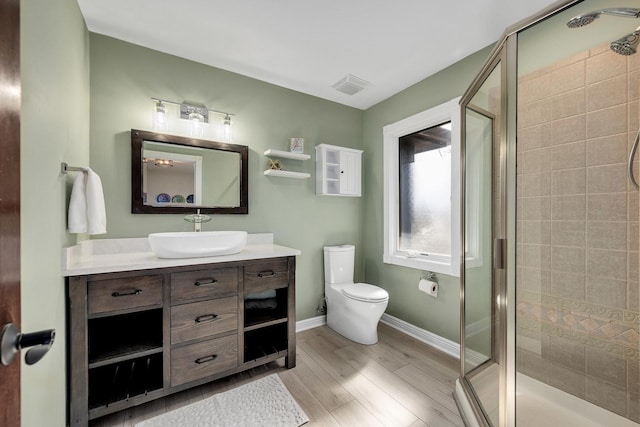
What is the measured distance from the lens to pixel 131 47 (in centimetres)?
197

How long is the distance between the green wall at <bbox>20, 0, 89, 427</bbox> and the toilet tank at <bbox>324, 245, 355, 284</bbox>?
196 cm

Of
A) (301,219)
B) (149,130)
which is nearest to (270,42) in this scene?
(149,130)

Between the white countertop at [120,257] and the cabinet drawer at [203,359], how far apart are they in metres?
0.53

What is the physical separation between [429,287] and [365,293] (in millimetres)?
562

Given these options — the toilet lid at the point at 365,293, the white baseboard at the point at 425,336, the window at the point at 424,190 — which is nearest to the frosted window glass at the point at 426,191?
the window at the point at 424,190

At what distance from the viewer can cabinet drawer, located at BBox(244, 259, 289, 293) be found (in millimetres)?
1854

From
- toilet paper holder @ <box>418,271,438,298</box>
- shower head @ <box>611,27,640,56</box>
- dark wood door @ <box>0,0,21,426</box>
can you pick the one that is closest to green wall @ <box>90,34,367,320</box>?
toilet paper holder @ <box>418,271,438,298</box>

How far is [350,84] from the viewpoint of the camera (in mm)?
2531

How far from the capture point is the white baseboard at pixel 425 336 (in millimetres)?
2212

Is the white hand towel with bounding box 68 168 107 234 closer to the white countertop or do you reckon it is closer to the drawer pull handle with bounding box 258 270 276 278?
the white countertop

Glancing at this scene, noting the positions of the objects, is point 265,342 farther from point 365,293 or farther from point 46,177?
point 46,177

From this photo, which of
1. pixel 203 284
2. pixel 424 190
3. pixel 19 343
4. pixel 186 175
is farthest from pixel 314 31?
pixel 19 343

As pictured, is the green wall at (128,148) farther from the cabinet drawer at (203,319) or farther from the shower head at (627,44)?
the shower head at (627,44)

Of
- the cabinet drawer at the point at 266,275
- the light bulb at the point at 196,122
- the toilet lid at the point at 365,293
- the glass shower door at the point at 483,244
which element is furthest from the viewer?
the toilet lid at the point at 365,293
